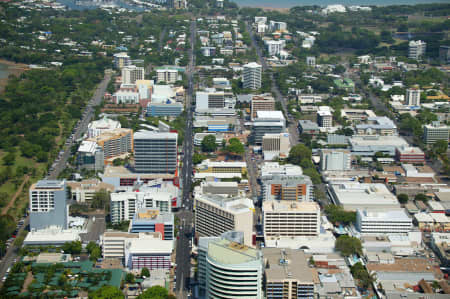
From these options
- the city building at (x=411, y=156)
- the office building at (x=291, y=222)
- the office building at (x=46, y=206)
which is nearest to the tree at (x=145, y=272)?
the office building at (x=46, y=206)

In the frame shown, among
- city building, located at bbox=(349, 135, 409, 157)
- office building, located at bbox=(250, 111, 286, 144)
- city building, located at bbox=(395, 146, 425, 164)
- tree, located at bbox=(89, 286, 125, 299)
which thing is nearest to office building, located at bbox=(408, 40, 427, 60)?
city building, located at bbox=(349, 135, 409, 157)

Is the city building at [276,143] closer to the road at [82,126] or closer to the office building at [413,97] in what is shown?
the road at [82,126]

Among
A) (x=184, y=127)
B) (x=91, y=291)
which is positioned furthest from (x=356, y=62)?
(x=91, y=291)

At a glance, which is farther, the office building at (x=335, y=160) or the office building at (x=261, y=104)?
the office building at (x=261, y=104)

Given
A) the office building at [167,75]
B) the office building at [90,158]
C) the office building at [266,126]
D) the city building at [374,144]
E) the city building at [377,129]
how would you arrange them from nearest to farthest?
the office building at [90,158] → the city building at [374,144] → the office building at [266,126] → the city building at [377,129] → the office building at [167,75]

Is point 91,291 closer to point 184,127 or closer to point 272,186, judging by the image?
point 272,186

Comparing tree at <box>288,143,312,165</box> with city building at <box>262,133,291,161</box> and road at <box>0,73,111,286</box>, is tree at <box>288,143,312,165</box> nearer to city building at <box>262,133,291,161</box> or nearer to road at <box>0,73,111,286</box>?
city building at <box>262,133,291,161</box>

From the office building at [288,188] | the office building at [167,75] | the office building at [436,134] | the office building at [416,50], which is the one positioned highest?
the office building at [416,50]

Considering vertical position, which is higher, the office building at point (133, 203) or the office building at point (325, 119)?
the office building at point (325, 119)

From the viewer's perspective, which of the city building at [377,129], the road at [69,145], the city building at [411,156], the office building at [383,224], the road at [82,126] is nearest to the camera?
the road at [69,145]
